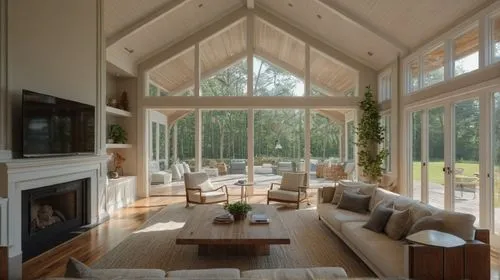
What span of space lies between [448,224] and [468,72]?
120 inches

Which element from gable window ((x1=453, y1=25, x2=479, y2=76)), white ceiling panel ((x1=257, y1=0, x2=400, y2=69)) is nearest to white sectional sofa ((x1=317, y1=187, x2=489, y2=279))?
gable window ((x1=453, y1=25, x2=479, y2=76))

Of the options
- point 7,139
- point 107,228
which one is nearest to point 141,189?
point 107,228

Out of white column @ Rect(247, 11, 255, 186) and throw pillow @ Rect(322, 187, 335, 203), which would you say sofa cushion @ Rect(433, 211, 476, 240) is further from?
white column @ Rect(247, 11, 255, 186)

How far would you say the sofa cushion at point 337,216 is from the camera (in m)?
4.74

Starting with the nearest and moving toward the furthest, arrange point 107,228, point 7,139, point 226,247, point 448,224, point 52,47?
point 448,224, point 7,139, point 226,247, point 52,47, point 107,228

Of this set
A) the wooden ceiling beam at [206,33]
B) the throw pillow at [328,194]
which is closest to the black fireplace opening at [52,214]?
the throw pillow at [328,194]

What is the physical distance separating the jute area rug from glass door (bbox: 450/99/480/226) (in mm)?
2127

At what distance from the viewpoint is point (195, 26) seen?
8.73 m

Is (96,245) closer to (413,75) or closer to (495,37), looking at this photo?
(495,37)

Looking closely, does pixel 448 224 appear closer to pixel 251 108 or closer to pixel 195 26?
pixel 251 108

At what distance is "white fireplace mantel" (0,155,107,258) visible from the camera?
392 centimetres

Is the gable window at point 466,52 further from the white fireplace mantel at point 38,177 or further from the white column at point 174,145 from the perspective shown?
the white column at point 174,145

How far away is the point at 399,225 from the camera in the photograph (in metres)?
3.70

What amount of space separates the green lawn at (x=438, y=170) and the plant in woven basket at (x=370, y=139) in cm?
124
